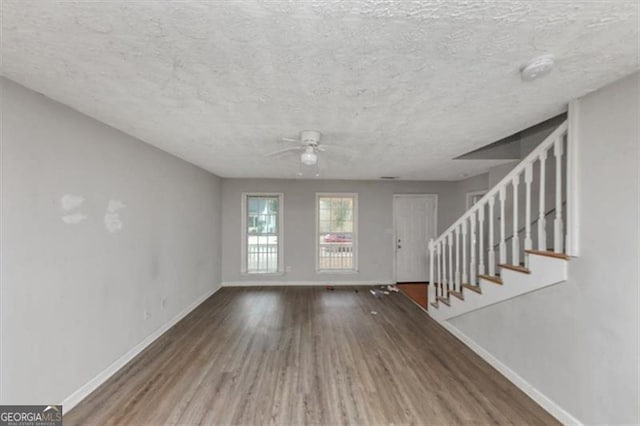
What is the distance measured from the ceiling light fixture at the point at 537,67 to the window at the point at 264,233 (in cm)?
445

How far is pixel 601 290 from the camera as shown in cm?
160

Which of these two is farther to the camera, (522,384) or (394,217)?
(394,217)

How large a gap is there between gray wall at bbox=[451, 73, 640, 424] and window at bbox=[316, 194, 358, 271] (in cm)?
362

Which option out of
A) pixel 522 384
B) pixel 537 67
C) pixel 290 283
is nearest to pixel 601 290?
pixel 522 384

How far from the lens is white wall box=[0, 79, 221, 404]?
61.3 inches

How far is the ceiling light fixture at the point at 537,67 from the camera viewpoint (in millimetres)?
1268

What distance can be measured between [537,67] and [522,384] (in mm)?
2464

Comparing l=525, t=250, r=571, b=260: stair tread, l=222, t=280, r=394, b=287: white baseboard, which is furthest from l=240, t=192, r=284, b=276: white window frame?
l=525, t=250, r=571, b=260: stair tread

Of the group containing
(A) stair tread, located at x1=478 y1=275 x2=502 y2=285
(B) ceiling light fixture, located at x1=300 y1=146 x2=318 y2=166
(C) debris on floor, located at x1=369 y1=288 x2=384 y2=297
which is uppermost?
(B) ceiling light fixture, located at x1=300 y1=146 x2=318 y2=166

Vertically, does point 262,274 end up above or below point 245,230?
below

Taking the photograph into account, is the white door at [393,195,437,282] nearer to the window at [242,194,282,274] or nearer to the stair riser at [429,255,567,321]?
the stair riser at [429,255,567,321]

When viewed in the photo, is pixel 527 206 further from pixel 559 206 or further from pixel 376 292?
pixel 376 292

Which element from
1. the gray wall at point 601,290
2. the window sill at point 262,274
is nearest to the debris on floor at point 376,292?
the window sill at point 262,274

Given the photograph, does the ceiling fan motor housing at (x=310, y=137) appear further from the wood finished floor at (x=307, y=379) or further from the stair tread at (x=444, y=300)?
the stair tread at (x=444, y=300)
